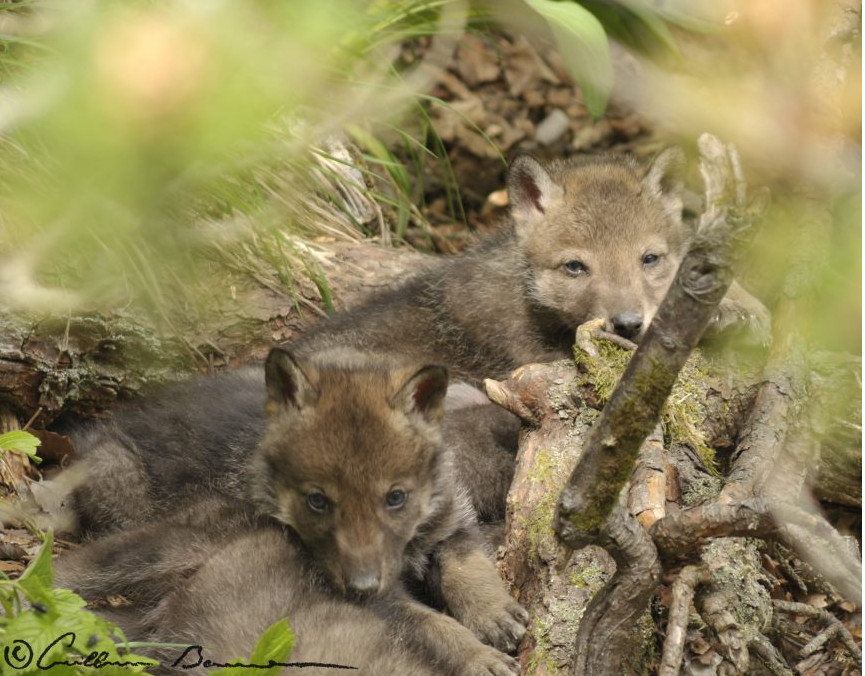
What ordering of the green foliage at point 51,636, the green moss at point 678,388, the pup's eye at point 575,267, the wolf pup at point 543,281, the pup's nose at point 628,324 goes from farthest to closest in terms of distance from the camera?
the pup's eye at point 575,267
the wolf pup at point 543,281
the pup's nose at point 628,324
the green moss at point 678,388
the green foliage at point 51,636

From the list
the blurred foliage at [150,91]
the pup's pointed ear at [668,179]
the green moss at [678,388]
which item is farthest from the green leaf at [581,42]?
the blurred foliage at [150,91]

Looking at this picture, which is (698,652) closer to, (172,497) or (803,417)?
(803,417)

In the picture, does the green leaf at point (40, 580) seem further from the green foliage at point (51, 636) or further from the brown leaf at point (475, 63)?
the brown leaf at point (475, 63)

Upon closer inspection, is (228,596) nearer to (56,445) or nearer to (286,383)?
(286,383)

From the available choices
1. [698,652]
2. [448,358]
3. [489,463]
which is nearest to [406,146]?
[448,358]

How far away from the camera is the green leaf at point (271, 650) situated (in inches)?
75.7

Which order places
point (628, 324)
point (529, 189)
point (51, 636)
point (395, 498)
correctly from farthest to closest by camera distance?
point (529, 189)
point (628, 324)
point (395, 498)
point (51, 636)

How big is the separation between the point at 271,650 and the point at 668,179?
11.2 ft

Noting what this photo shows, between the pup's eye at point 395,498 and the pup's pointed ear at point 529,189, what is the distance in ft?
6.88

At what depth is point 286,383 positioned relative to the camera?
10.5 feet

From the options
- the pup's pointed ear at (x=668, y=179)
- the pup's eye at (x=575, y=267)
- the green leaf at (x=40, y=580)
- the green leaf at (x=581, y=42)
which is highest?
the green leaf at (x=581, y=42)

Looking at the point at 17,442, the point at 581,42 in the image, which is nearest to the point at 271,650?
the point at 17,442

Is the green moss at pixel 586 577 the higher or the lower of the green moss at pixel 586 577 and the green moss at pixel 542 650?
the higher

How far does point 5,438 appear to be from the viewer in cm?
211
